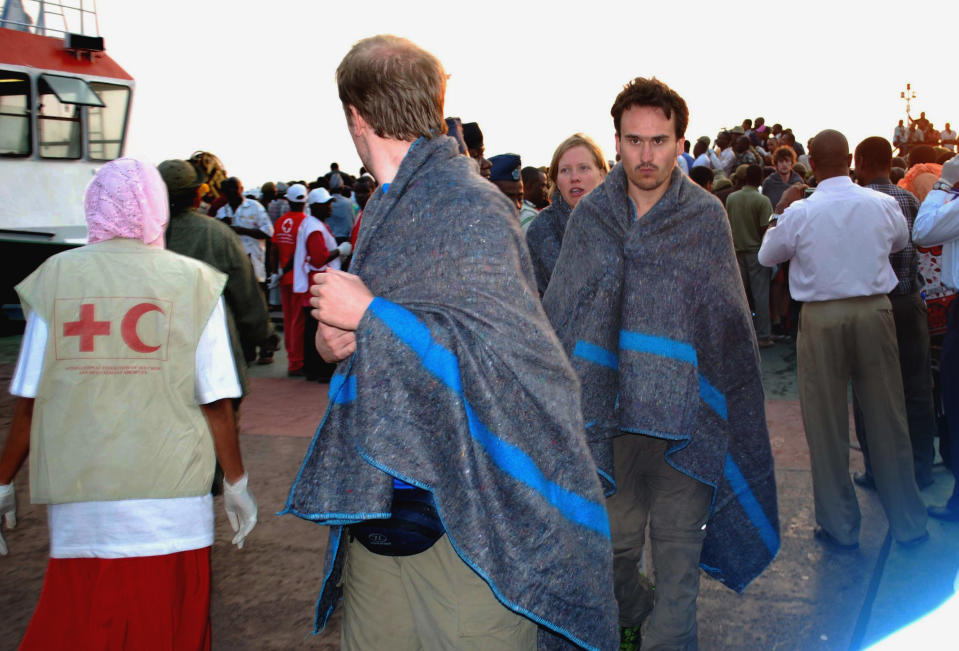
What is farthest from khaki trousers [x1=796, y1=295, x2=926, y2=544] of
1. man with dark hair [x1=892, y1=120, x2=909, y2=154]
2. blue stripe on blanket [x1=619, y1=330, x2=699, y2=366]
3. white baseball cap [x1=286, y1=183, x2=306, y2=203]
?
man with dark hair [x1=892, y1=120, x2=909, y2=154]

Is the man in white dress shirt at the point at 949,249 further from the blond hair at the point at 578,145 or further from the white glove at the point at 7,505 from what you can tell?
the white glove at the point at 7,505

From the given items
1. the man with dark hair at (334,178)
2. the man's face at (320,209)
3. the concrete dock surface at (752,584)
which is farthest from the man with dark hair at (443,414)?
the man with dark hair at (334,178)

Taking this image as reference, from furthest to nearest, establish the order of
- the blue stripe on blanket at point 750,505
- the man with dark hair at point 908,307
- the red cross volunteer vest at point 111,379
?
the man with dark hair at point 908,307, the blue stripe on blanket at point 750,505, the red cross volunteer vest at point 111,379

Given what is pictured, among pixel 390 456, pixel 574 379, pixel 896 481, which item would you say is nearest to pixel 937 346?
pixel 896 481

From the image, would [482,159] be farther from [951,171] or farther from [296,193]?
[296,193]

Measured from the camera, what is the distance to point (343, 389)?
208 centimetres

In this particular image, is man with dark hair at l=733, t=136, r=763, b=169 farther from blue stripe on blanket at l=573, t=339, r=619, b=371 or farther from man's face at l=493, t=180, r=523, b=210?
blue stripe on blanket at l=573, t=339, r=619, b=371

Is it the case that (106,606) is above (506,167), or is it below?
below

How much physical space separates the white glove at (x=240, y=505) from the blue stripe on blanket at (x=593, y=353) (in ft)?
4.46

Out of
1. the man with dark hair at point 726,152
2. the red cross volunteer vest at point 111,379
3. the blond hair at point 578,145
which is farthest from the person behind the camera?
the man with dark hair at point 726,152

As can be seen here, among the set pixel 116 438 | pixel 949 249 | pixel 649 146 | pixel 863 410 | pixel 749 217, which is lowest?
pixel 863 410

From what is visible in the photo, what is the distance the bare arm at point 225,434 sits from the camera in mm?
2863

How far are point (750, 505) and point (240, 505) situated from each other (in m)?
2.09

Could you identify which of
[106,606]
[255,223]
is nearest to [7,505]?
[106,606]
